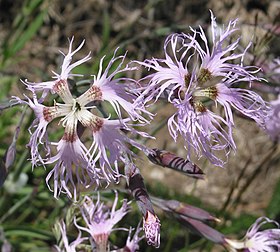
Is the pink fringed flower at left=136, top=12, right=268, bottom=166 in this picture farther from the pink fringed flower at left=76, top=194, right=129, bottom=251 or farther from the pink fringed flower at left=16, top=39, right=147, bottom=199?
the pink fringed flower at left=76, top=194, right=129, bottom=251

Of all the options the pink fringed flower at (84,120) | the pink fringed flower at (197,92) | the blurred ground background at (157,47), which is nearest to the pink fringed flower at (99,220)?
the pink fringed flower at (84,120)

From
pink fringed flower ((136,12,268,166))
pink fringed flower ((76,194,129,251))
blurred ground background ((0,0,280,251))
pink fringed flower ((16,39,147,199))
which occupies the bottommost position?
blurred ground background ((0,0,280,251))

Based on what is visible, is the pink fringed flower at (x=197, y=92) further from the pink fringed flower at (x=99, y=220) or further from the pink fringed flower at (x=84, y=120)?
the pink fringed flower at (x=99, y=220)

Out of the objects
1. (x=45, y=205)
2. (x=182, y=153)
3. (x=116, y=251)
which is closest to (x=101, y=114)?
(x=116, y=251)

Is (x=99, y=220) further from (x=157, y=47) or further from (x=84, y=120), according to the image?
(x=157, y=47)

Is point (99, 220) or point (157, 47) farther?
point (157, 47)

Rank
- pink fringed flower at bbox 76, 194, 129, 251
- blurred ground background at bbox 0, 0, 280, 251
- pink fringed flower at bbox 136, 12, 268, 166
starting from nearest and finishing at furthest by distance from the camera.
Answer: pink fringed flower at bbox 136, 12, 268, 166, pink fringed flower at bbox 76, 194, 129, 251, blurred ground background at bbox 0, 0, 280, 251

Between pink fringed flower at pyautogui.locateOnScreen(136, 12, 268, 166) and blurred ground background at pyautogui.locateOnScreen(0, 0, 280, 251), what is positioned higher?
pink fringed flower at pyautogui.locateOnScreen(136, 12, 268, 166)

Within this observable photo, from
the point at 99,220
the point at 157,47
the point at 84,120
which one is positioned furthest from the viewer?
the point at 157,47

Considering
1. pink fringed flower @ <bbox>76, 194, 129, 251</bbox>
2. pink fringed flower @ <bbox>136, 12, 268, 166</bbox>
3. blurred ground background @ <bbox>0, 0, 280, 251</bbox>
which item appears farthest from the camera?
blurred ground background @ <bbox>0, 0, 280, 251</bbox>

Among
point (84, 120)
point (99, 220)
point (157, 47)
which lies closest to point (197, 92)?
point (84, 120)

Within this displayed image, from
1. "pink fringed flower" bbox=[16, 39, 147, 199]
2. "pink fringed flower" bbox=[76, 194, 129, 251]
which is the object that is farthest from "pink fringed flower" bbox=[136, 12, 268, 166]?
"pink fringed flower" bbox=[76, 194, 129, 251]

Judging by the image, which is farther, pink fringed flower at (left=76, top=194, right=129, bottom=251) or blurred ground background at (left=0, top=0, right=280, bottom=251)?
blurred ground background at (left=0, top=0, right=280, bottom=251)
